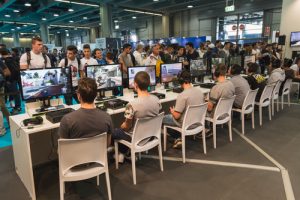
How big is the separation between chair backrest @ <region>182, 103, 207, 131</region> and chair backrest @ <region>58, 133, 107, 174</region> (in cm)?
117

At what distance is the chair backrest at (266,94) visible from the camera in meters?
4.05

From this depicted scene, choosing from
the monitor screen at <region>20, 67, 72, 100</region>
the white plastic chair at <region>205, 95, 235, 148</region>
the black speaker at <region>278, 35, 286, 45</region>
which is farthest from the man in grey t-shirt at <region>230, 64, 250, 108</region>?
the black speaker at <region>278, 35, 286, 45</region>

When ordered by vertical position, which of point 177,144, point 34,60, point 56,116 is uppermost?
point 34,60

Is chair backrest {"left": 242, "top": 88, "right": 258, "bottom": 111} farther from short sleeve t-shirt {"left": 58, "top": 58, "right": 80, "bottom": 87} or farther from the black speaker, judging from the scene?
the black speaker

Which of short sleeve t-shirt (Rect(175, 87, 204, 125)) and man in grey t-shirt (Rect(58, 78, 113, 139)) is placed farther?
short sleeve t-shirt (Rect(175, 87, 204, 125))

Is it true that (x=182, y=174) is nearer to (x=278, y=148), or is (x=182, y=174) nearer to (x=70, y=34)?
(x=278, y=148)

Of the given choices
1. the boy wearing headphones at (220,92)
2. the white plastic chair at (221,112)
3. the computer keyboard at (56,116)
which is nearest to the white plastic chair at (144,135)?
the computer keyboard at (56,116)

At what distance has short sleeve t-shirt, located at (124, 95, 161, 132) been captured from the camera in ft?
7.90

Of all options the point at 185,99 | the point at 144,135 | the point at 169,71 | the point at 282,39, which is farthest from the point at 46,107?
the point at 282,39

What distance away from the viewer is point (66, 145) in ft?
5.76

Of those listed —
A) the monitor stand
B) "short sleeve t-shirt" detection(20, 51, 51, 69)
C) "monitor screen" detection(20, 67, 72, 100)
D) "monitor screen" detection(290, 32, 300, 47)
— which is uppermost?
"monitor screen" detection(290, 32, 300, 47)

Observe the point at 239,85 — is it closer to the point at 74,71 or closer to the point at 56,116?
the point at 74,71

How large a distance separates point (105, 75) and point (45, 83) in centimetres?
79

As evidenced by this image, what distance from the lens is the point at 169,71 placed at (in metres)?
3.86
